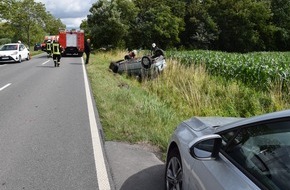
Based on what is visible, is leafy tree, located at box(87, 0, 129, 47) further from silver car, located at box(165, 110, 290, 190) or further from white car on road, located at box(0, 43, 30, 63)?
silver car, located at box(165, 110, 290, 190)

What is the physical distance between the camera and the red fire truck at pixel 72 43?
36.6 metres

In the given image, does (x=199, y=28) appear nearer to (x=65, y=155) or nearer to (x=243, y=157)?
(x=65, y=155)

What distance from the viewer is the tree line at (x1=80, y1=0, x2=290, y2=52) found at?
193 feet

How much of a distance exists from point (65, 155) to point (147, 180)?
5.15ft

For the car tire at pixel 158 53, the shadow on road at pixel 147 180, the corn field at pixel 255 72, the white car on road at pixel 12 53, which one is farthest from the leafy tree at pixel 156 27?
the shadow on road at pixel 147 180

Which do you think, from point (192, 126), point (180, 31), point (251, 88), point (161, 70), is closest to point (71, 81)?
point (161, 70)

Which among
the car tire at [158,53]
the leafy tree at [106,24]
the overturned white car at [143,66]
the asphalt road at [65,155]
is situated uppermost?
the leafy tree at [106,24]

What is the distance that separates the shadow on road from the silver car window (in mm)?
1835

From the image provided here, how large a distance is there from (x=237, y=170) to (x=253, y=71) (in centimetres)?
1136

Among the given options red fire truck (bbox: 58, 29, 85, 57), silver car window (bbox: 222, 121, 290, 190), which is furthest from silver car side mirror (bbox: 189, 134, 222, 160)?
red fire truck (bbox: 58, 29, 85, 57)

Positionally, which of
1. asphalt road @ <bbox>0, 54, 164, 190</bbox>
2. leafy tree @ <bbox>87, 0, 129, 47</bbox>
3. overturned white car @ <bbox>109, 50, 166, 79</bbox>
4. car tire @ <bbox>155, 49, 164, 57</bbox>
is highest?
leafy tree @ <bbox>87, 0, 129, 47</bbox>

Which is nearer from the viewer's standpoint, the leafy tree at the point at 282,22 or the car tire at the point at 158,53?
the car tire at the point at 158,53

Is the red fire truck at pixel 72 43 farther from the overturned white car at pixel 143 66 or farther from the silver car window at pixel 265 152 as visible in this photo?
the silver car window at pixel 265 152

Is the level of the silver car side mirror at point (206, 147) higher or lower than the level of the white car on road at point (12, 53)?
higher
